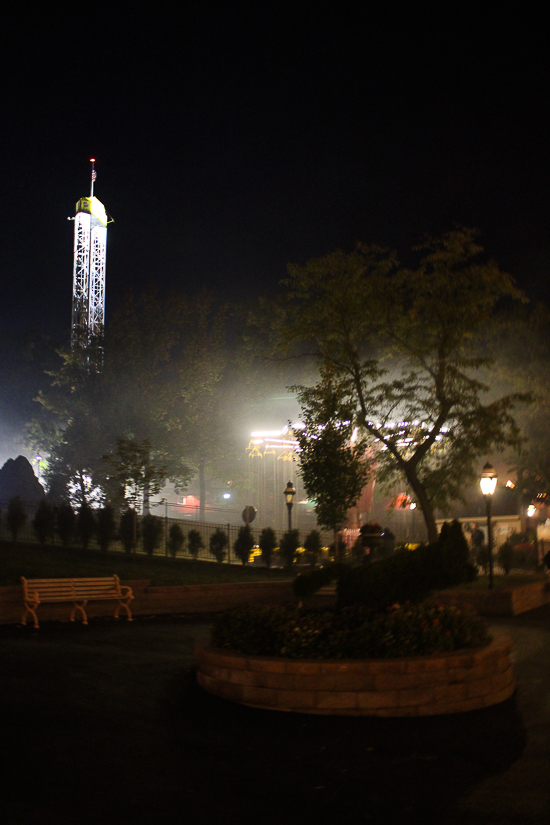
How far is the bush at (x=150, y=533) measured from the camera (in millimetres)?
20078

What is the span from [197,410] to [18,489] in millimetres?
11640

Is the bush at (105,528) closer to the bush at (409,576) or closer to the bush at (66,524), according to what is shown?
the bush at (66,524)

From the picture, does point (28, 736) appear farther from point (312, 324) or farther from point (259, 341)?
point (259, 341)

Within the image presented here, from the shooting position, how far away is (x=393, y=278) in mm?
19500

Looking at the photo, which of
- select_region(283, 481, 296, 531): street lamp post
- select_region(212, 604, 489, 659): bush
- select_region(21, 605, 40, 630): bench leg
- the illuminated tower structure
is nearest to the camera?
select_region(212, 604, 489, 659): bush

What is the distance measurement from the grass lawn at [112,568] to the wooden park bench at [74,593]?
1923mm

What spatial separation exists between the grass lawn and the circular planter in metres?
8.85

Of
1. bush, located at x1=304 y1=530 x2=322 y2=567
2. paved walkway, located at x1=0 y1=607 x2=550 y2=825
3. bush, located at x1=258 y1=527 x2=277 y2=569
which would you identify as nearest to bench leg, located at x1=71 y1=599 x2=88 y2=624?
paved walkway, located at x1=0 y1=607 x2=550 y2=825

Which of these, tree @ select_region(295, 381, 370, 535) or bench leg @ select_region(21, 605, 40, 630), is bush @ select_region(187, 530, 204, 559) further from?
bench leg @ select_region(21, 605, 40, 630)

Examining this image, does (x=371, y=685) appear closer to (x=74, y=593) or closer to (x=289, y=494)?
(x=74, y=593)

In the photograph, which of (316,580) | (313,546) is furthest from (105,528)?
(316,580)

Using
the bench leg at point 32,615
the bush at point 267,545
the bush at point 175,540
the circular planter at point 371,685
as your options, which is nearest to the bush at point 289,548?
the bush at point 267,545

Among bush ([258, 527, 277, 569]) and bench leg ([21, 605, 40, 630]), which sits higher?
bush ([258, 527, 277, 569])

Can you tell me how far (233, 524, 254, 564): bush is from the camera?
68.4 feet
